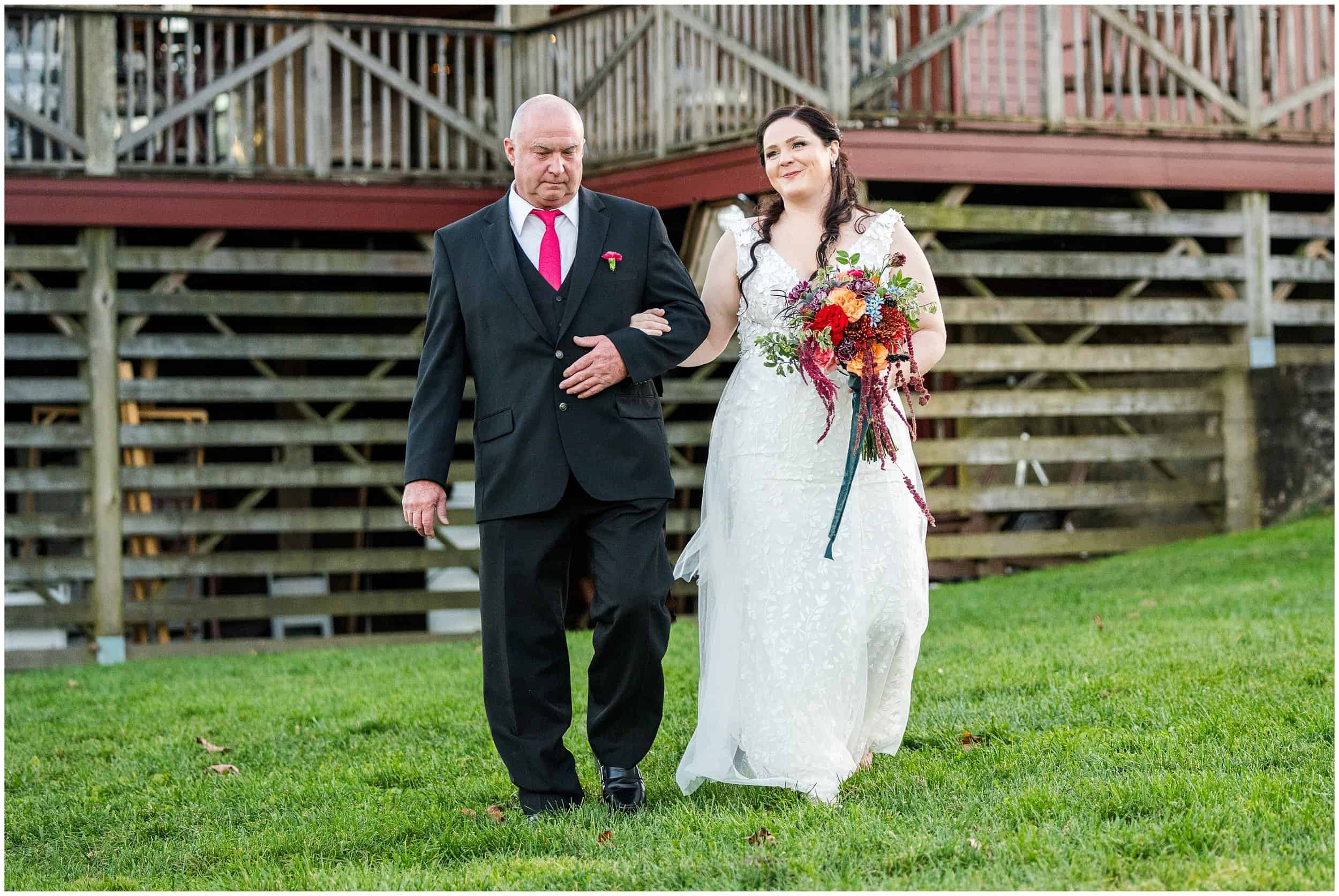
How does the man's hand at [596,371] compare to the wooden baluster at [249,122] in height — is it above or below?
below

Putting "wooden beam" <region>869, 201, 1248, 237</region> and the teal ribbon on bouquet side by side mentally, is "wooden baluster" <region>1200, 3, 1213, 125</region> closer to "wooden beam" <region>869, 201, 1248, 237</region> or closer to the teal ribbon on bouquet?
"wooden beam" <region>869, 201, 1248, 237</region>

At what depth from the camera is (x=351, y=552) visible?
1030 centimetres

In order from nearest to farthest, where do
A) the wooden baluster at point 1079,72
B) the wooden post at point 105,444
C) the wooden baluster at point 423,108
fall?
the wooden post at point 105,444, the wooden baluster at point 1079,72, the wooden baluster at point 423,108

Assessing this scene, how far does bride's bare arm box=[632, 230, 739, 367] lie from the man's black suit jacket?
10.6 inches

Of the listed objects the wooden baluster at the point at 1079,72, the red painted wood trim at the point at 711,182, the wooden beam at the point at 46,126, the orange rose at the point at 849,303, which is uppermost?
the wooden baluster at the point at 1079,72

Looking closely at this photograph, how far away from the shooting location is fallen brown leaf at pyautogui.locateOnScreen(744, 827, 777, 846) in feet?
11.2

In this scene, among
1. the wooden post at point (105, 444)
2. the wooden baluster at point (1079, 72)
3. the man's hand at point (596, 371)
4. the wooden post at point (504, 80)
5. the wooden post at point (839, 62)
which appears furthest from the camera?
the wooden post at point (504, 80)

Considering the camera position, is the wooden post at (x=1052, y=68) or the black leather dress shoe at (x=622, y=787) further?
the wooden post at (x=1052, y=68)

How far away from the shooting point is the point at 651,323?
4.04 m

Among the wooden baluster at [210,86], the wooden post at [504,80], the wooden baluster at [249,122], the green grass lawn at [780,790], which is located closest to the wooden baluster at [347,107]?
→ the wooden baluster at [249,122]

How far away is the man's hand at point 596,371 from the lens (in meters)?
3.94

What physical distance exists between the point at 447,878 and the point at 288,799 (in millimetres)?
1376

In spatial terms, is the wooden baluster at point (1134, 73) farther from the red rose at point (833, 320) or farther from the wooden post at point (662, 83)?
the red rose at point (833, 320)

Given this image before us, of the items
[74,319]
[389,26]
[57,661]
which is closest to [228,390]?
[74,319]
